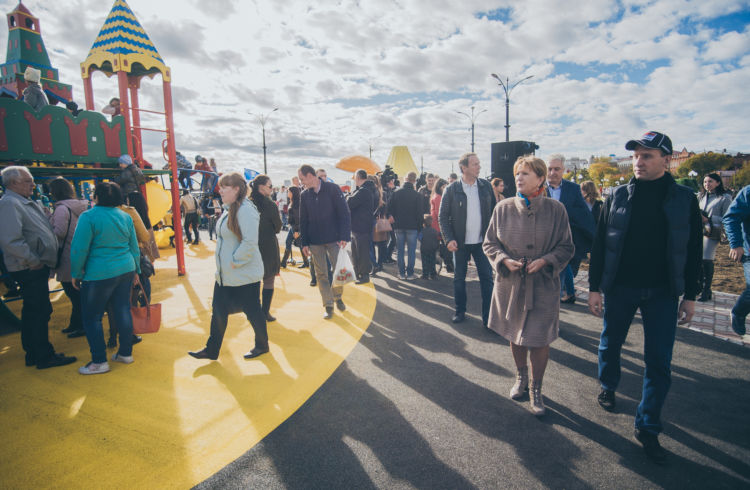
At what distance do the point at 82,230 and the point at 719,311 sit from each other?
26.3ft

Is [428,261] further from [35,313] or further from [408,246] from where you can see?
[35,313]

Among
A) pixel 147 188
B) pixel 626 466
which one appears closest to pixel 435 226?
pixel 626 466

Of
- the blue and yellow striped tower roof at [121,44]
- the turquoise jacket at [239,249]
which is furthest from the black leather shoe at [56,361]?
the blue and yellow striped tower roof at [121,44]

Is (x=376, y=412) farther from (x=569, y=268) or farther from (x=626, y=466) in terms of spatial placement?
(x=569, y=268)

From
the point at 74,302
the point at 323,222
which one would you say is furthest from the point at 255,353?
the point at 74,302

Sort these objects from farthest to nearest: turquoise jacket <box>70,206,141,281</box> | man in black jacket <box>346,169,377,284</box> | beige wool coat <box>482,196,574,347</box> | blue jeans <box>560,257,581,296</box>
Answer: man in black jacket <box>346,169,377,284</box> → blue jeans <box>560,257,581,296</box> → turquoise jacket <box>70,206,141,281</box> → beige wool coat <box>482,196,574,347</box>

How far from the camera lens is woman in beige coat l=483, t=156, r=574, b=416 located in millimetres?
2793

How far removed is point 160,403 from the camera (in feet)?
10.6

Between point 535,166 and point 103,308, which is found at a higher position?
point 535,166

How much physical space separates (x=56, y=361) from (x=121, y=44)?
20.7ft

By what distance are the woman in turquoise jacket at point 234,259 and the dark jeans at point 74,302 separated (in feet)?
6.46

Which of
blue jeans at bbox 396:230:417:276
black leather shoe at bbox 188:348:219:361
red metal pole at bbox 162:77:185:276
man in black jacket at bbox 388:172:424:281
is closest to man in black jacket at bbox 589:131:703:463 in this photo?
black leather shoe at bbox 188:348:219:361

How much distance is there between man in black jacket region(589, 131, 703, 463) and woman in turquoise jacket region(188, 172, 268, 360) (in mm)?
3094

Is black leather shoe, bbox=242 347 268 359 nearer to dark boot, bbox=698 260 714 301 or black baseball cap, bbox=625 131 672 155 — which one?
black baseball cap, bbox=625 131 672 155
